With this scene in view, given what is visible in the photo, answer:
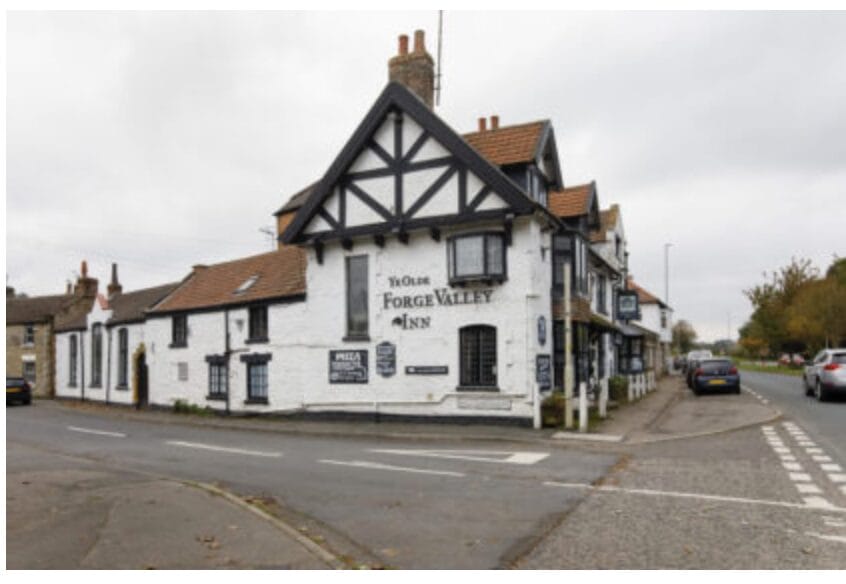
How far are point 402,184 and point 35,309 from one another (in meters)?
33.4

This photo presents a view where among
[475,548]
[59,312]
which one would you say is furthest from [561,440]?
[59,312]

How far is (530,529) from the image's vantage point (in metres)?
7.50

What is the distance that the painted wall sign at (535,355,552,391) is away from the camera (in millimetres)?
18603

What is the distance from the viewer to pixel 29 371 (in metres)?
42.2

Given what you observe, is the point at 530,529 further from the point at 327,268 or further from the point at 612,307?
the point at 612,307

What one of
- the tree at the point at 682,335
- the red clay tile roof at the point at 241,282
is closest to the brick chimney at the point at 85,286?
the red clay tile roof at the point at 241,282

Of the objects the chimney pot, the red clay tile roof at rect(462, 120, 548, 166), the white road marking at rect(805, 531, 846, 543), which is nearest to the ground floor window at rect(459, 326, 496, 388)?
the red clay tile roof at rect(462, 120, 548, 166)

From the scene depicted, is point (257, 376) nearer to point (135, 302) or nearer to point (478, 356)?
point (478, 356)

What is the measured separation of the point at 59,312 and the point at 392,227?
2895 centimetres

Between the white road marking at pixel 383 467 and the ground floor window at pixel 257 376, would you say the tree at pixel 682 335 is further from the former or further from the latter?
the white road marking at pixel 383 467

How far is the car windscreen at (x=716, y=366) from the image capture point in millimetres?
29780

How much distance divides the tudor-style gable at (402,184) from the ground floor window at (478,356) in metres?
3.17

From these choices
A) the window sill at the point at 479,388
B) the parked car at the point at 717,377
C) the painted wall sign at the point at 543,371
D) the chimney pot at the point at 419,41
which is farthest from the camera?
the parked car at the point at 717,377

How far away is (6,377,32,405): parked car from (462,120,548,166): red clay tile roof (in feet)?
86.7
